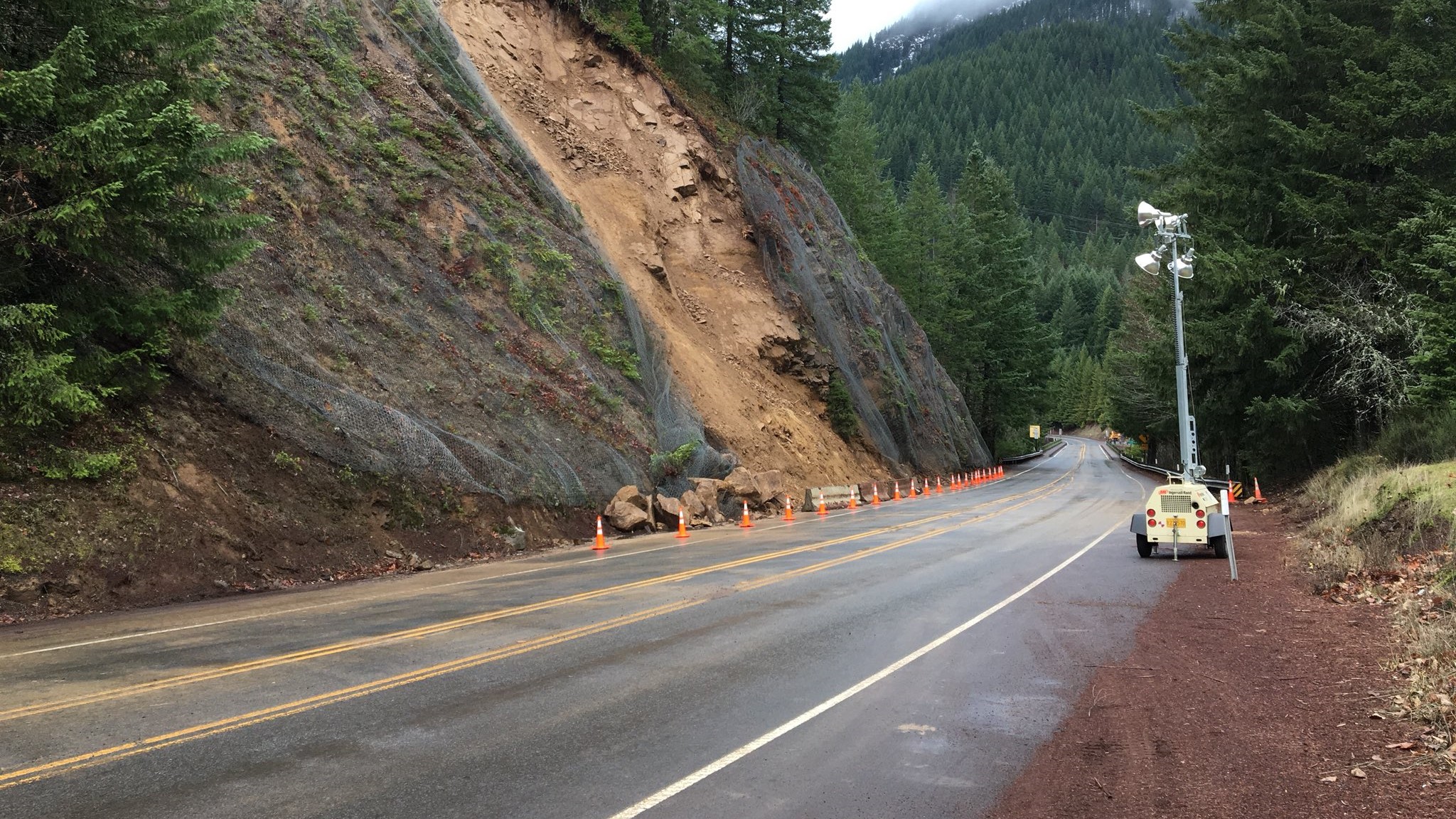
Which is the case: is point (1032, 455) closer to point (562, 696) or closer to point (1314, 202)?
point (1314, 202)

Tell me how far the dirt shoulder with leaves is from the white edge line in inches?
60.5

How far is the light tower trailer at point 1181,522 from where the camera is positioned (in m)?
15.8

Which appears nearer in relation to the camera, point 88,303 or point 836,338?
point 88,303

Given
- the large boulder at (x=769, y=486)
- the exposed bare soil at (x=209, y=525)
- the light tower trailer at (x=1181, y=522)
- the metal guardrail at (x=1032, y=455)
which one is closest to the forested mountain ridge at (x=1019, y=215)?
the metal guardrail at (x=1032, y=455)

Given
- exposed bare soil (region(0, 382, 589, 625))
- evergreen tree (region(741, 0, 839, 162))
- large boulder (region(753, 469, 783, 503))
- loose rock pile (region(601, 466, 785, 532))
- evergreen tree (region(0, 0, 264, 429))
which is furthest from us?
evergreen tree (region(741, 0, 839, 162))

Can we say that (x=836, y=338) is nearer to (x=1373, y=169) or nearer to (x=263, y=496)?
(x=1373, y=169)

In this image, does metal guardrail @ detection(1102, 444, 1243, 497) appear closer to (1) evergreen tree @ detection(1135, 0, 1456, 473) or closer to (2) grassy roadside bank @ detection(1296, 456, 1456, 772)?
(1) evergreen tree @ detection(1135, 0, 1456, 473)

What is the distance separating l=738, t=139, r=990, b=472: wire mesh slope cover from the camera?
37938 mm

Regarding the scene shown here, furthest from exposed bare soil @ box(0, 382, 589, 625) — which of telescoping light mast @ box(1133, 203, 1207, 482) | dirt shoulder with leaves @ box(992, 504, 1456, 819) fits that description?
telescoping light mast @ box(1133, 203, 1207, 482)

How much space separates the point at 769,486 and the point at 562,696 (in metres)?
19.8

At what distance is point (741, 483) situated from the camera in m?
25.1

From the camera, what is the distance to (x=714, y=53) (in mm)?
39094

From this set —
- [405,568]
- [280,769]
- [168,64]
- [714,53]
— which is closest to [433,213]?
[168,64]

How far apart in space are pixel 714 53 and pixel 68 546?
111 ft
